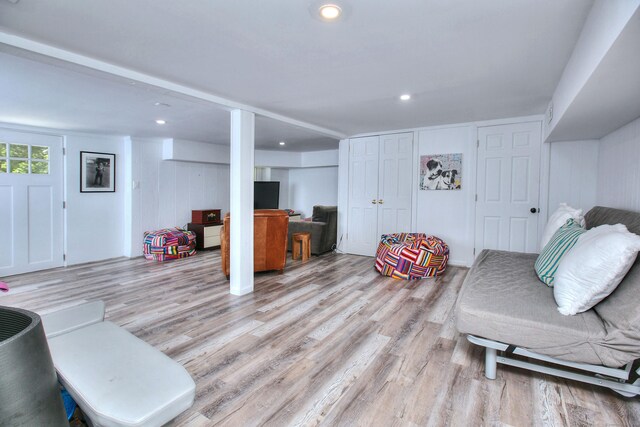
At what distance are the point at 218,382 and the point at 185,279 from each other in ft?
8.42

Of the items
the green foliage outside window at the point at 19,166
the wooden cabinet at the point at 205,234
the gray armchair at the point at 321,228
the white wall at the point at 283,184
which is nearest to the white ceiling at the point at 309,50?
the green foliage outside window at the point at 19,166

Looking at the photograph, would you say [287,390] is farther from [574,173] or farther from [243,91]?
[574,173]

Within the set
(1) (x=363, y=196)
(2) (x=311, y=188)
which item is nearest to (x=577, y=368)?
(1) (x=363, y=196)

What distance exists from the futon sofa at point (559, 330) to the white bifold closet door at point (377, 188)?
3.06 metres

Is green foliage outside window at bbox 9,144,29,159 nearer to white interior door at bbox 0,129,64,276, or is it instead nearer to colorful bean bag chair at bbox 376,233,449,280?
white interior door at bbox 0,129,64,276

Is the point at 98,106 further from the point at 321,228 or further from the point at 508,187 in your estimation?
the point at 508,187

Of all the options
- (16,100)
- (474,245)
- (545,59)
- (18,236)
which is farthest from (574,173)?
(18,236)

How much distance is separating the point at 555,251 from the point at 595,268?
0.79 metres

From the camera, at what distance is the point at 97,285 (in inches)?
158

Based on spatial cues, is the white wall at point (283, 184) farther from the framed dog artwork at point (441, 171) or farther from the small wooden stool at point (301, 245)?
the framed dog artwork at point (441, 171)

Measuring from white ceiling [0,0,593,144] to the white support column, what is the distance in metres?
0.31

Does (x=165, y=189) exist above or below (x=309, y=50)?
below

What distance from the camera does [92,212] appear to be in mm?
5414

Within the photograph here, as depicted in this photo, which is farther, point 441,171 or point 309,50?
point 441,171
